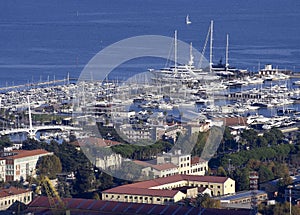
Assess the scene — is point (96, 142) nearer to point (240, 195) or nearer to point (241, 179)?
point (241, 179)

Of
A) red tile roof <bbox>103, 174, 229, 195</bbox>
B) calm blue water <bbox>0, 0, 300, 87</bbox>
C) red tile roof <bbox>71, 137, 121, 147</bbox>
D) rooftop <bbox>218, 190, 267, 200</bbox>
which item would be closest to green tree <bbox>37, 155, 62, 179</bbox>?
red tile roof <bbox>71, 137, 121, 147</bbox>

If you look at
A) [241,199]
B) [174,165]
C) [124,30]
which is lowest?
[241,199]

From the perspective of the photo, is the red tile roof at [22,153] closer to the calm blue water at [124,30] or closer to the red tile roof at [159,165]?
the red tile roof at [159,165]

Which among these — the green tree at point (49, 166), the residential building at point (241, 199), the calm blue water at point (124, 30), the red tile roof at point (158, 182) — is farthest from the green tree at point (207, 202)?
the calm blue water at point (124, 30)

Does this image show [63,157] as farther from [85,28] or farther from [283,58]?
[85,28]

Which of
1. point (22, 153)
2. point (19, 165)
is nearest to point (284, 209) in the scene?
point (19, 165)

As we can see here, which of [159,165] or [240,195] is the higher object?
[159,165]

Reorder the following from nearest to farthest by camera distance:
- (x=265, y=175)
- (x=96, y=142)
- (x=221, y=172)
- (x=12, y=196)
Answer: (x=12, y=196) → (x=265, y=175) → (x=221, y=172) → (x=96, y=142)

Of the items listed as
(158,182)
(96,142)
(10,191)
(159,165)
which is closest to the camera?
(10,191)

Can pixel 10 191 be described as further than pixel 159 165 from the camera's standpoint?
No
